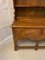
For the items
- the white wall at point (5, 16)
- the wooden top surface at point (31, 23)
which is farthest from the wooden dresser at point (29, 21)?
the white wall at point (5, 16)

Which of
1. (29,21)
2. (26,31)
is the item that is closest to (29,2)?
(29,21)

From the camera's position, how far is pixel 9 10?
96.5 inches

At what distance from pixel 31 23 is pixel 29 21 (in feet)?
0.31

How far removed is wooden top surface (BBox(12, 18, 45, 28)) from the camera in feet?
7.10

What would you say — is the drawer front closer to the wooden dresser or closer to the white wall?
the wooden dresser

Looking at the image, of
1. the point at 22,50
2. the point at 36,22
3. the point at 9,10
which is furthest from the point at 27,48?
the point at 9,10

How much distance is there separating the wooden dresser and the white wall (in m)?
0.16

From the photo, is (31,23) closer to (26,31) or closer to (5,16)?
(26,31)

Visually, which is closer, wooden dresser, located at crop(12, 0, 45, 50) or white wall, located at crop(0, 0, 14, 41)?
wooden dresser, located at crop(12, 0, 45, 50)

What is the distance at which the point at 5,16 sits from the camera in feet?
8.04

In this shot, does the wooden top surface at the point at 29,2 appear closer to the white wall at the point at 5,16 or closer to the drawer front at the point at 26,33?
the white wall at the point at 5,16

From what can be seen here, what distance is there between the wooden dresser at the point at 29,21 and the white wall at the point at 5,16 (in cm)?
16

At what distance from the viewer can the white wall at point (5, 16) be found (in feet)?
7.75

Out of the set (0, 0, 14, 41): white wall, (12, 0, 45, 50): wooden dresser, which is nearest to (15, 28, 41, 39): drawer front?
(12, 0, 45, 50): wooden dresser
